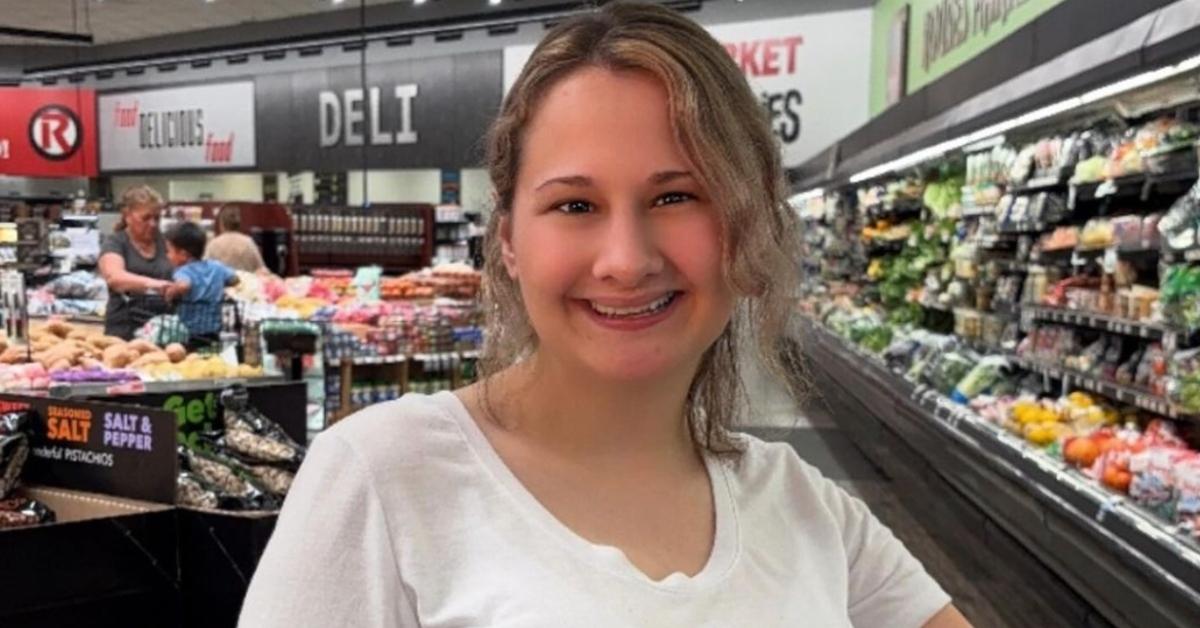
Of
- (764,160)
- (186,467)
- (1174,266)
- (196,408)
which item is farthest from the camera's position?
(1174,266)

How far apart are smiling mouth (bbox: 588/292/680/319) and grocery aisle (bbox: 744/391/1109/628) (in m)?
1.65

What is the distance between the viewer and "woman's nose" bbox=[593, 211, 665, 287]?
93 centimetres

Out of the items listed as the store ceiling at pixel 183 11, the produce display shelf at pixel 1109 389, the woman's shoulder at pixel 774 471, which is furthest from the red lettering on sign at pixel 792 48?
the woman's shoulder at pixel 774 471

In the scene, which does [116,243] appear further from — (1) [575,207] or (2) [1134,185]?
(1) [575,207]

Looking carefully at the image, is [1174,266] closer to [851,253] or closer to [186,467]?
[186,467]

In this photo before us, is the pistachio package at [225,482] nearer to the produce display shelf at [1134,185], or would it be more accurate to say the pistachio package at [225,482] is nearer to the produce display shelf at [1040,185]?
the produce display shelf at [1134,185]

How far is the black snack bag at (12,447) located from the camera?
7.45 ft

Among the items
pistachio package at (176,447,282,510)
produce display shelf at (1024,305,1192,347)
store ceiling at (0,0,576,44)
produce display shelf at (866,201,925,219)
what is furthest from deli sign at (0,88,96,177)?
pistachio package at (176,447,282,510)

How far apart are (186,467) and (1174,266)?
121 inches

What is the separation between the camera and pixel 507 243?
1091mm

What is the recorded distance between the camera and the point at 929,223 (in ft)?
24.8

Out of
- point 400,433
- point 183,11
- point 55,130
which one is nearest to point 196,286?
point 400,433

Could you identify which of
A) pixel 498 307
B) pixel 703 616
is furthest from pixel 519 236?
pixel 703 616

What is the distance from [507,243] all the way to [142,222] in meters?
5.70
